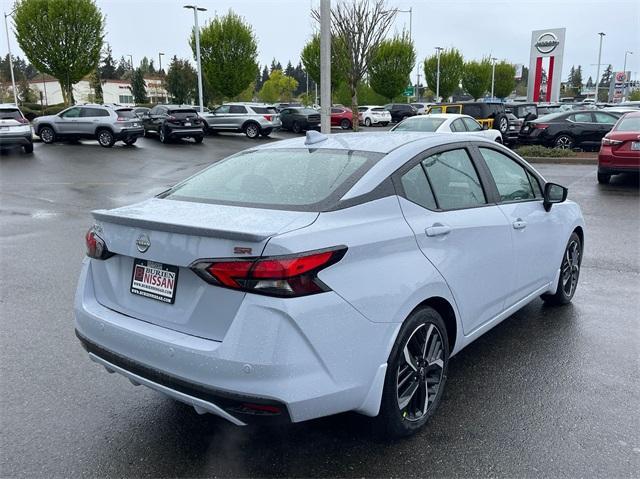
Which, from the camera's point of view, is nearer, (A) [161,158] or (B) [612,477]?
(B) [612,477]

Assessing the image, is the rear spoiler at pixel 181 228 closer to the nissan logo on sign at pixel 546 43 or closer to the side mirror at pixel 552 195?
the side mirror at pixel 552 195

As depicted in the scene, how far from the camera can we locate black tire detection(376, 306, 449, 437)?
287 centimetres

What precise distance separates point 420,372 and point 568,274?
105 inches

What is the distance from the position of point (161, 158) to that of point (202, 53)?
754 inches

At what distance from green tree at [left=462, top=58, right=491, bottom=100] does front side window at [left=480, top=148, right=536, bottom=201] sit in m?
62.0

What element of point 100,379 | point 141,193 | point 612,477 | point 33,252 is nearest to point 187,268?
point 100,379

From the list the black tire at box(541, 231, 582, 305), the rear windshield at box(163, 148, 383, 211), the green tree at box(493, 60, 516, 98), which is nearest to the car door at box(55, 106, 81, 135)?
the rear windshield at box(163, 148, 383, 211)

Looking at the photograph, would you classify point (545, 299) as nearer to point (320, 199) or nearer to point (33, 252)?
point (320, 199)

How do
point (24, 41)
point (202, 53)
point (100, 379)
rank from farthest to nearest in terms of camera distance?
1. point (202, 53)
2. point (24, 41)
3. point (100, 379)

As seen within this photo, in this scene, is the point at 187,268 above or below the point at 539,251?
above

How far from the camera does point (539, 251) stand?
4340 mm

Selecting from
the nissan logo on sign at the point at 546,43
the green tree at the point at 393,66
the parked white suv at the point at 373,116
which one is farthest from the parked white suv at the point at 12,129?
the nissan logo on sign at the point at 546,43

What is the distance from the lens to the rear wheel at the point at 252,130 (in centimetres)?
2848

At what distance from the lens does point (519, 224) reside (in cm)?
398
